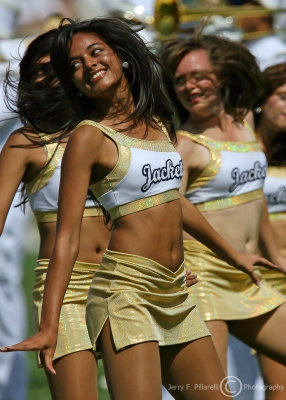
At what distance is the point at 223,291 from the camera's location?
5.56 meters

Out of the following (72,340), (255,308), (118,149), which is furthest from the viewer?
(255,308)

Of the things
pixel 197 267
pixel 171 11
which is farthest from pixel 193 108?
pixel 171 11

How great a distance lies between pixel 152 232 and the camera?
171 inches

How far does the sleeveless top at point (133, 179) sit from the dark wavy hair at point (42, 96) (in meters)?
0.81

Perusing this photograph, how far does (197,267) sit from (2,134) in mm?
1819

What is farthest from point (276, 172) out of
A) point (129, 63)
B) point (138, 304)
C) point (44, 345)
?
point (44, 345)

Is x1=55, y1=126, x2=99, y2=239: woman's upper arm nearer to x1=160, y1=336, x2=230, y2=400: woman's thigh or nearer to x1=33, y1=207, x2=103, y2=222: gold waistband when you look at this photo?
x1=160, y1=336, x2=230, y2=400: woman's thigh

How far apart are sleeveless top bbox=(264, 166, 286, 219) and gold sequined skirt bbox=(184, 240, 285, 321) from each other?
33.2 inches

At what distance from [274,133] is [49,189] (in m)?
1.92

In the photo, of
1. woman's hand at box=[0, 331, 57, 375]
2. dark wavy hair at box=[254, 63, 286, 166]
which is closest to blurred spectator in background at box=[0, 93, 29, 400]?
dark wavy hair at box=[254, 63, 286, 166]

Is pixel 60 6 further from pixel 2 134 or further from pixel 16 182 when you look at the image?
pixel 16 182

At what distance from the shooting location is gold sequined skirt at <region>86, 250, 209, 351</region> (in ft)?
13.9

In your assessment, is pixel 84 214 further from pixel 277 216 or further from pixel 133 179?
pixel 277 216

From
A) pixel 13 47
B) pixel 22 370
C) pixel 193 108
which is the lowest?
pixel 22 370
